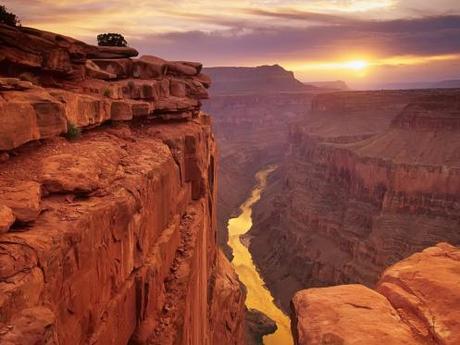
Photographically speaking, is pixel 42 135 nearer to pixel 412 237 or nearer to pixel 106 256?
pixel 106 256

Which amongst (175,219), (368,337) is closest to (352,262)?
(175,219)

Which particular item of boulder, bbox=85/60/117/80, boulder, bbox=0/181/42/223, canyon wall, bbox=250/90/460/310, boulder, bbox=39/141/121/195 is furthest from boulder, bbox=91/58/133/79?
canyon wall, bbox=250/90/460/310

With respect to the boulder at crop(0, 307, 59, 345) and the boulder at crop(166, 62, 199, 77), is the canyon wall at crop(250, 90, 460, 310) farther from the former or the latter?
the boulder at crop(0, 307, 59, 345)

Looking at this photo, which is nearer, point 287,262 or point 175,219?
point 175,219

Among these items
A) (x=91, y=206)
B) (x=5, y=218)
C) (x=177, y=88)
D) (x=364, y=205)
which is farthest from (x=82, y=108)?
(x=364, y=205)

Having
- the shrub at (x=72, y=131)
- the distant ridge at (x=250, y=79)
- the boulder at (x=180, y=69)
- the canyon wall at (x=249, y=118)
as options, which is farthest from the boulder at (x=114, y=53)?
the distant ridge at (x=250, y=79)

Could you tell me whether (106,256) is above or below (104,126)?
below
